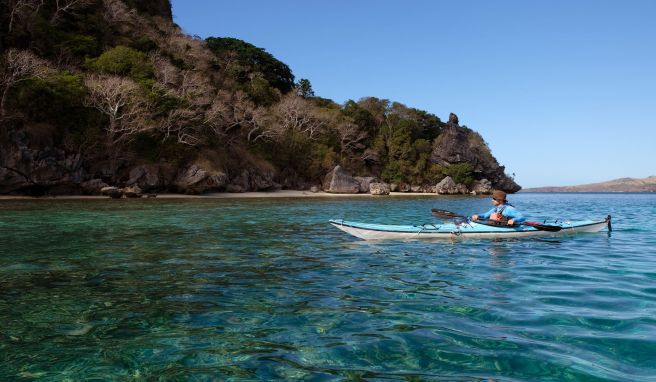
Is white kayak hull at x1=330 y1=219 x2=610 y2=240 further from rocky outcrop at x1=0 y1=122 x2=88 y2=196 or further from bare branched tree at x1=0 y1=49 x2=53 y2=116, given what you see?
bare branched tree at x1=0 y1=49 x2=53 y2=116

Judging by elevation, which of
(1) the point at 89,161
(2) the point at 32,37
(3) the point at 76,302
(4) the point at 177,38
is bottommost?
(3) the point at 76,302

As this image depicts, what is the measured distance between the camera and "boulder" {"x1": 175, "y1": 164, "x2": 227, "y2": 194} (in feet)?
136

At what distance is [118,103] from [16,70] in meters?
7.23

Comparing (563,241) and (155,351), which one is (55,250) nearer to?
(155,351)

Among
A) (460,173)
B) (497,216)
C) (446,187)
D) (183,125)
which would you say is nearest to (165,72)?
(183,125)

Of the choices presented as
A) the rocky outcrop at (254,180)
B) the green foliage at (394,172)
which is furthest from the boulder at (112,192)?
the green foliage at (394,172)

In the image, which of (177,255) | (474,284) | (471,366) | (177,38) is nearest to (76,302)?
(177,255)

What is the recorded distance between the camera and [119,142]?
128 ft

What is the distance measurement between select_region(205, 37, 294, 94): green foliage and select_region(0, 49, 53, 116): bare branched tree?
119 ft

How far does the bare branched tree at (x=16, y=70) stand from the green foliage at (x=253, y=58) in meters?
36.2

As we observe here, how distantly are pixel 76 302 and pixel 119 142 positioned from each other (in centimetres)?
3675

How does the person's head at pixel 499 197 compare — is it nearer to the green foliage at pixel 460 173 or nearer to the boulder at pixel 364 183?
the boulder at pixel 364 183

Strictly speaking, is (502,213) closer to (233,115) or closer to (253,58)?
(233,115)

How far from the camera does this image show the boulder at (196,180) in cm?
4159
